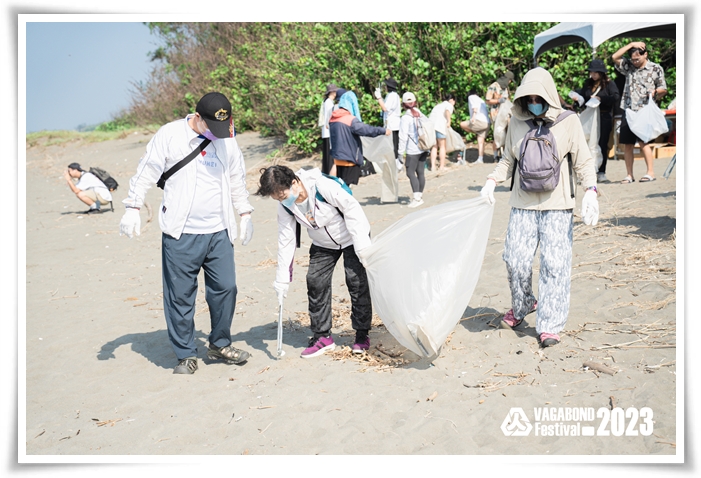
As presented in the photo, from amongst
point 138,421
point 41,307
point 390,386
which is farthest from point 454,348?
point 41,307

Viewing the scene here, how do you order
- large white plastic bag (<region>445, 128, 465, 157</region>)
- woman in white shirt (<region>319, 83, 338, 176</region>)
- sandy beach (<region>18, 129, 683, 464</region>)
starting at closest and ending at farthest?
1. sandy beach (<region>18, 129, 683, 464</region>)
2. woman in white shirt (<region>319, 83, 338, 176</region>)
3. large white plastic bag (<region>445, 128, 465, 157</region>)

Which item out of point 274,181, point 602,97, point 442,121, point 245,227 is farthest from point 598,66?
point 274,181

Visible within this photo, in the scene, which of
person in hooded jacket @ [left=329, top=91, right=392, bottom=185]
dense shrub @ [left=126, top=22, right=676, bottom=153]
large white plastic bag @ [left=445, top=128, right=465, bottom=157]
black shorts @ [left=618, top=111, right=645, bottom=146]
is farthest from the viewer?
dense shrub @ [left=126, top=22, right=676, bottom=153]

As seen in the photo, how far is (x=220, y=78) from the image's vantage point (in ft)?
60.8

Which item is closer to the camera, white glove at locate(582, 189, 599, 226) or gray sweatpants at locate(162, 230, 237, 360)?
white glove at locate(582, 189, 599, 226)

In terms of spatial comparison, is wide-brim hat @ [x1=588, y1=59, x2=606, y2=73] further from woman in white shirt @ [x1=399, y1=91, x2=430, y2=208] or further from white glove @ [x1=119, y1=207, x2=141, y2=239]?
white glove @ [x1=119, y1=207, x2=141, y2=239]

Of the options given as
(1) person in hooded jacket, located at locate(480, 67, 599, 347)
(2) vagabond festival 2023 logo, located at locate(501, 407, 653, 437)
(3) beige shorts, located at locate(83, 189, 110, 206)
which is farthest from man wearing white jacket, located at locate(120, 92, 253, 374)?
(3) beige shorts, located at locate(83, 189, 110, 206)

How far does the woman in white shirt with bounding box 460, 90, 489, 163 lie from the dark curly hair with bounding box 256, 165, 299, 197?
8.40 meters

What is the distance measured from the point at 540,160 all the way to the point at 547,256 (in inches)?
24.0

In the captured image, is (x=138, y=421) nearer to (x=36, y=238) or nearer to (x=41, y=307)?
(x=41, y=307)

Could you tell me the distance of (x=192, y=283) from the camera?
430cm

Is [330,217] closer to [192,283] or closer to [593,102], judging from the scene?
[192,283]

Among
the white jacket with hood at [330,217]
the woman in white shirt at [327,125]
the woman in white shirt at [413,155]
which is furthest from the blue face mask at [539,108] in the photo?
the woman in white shirt at [327,125]

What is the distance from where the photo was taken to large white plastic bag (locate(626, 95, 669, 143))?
8.02m
